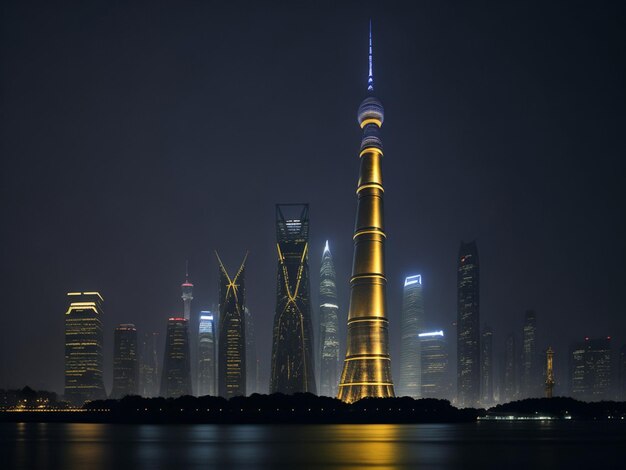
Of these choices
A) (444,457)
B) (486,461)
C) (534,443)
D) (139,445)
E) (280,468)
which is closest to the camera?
(280,468)

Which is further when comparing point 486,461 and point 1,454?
point 1,454

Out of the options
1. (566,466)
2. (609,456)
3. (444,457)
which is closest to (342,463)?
(444,457)

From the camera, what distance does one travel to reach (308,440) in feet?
402

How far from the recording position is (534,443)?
119750mm

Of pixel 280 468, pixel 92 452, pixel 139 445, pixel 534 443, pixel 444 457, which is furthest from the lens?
pixel 534 443

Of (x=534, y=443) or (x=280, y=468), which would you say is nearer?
(x=280, y=468)

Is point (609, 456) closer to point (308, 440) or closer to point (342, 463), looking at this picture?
point (342, 463)

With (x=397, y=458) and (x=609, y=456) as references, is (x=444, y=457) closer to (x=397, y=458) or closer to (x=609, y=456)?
(x=397, y=458)

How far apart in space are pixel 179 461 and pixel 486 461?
33.6 metres

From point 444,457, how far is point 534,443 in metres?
33.7

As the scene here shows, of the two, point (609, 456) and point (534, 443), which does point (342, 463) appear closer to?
point (609, 456)

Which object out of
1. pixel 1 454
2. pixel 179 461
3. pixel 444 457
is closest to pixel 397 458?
pixel 444 457

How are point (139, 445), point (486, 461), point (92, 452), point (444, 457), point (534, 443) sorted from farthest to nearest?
point (534, 443) → point (139, 445) → point (92, 452) → point (444, 457) → point (486, 461)

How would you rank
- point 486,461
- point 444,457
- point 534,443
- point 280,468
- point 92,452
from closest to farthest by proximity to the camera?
point 280,468 < point 486,461 < point 444,457 < point 92,452 < point 534,443
